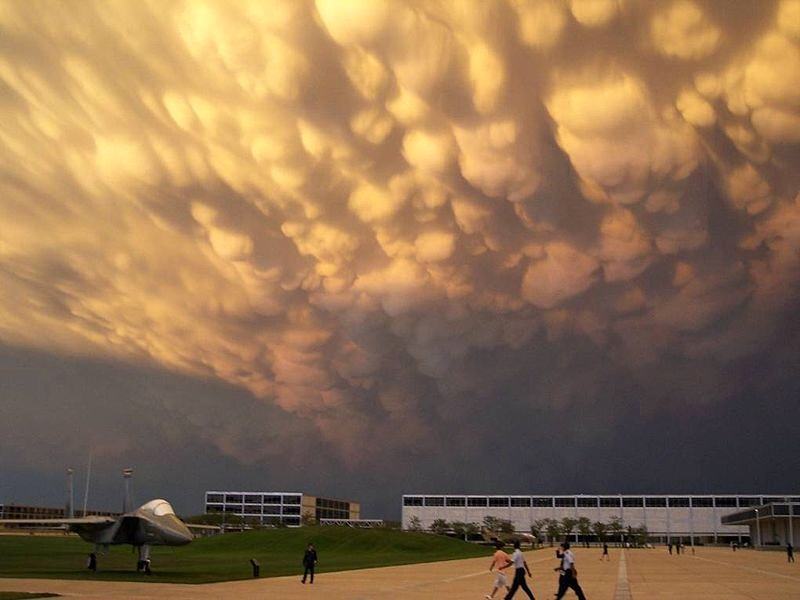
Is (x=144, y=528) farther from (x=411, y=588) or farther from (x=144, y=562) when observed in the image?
(x=411, y=588)

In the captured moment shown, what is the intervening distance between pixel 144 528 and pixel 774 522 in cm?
14820

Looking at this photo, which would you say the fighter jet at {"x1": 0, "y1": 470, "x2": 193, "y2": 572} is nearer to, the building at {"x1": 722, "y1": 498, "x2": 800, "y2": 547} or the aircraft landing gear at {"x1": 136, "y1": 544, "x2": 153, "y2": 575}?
the aircraft landing gear at {"x1": 136, "y1": 544, "x2": 153, "y2": 575}

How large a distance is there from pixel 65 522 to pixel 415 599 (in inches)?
1203

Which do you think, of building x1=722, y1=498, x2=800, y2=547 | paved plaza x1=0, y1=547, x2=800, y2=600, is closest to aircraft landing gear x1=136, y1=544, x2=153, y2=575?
paved plaza x1=0, y1=547, x2=800, y2=600

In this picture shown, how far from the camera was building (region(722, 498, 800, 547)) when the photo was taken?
5669 inches

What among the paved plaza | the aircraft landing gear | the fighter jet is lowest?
the paved plaza

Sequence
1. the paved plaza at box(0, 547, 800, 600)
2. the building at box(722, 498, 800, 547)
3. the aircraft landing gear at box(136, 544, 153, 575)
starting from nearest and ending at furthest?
1. the paved plaza at box(0, 547, 800, 600)
2. the aircraft landing gear at box(136, 544, 153, 575)
3. the building at box(722, 498, 800, 547)

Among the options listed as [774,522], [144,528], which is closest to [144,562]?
[144,528]

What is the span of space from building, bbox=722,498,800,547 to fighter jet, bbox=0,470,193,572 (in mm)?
111954

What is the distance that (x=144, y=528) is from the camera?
161 feet

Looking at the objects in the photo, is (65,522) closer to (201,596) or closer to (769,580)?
(201,596)

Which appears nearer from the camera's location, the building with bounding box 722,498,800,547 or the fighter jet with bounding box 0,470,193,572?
the fighter jet with bounding box 0,470,193,572

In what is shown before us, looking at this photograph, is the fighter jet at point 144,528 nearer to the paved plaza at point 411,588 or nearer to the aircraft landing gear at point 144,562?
the aircraft landing gear at point 144,562

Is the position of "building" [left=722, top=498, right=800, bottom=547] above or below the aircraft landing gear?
above
